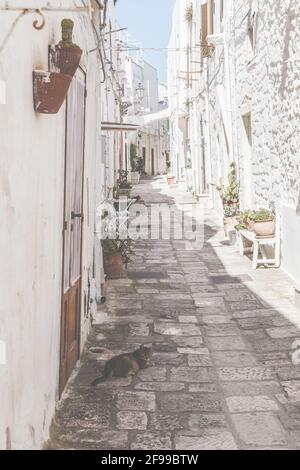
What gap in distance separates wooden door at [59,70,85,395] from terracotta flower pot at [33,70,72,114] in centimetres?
113

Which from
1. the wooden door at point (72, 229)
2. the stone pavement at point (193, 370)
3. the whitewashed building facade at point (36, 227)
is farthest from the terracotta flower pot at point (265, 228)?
the wooden door at point (72, 229)

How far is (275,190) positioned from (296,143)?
1.47 metres

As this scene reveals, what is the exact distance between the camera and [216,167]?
15.4 meters

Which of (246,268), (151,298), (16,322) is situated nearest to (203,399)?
(16,322)

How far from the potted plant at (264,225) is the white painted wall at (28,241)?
5.02m

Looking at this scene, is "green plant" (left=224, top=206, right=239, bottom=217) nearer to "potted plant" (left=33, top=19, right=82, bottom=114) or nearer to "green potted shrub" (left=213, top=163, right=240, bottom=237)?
"green potted shrub" (left=213, top=163, right=240, bottom=237)

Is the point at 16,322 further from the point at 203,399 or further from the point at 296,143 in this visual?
the point at 296,143

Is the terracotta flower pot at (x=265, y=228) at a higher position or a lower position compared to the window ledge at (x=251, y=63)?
lower

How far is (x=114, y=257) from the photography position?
8.37 m

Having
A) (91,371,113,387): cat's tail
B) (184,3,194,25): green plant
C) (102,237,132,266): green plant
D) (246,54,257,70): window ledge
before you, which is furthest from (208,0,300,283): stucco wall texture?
(184,3,194,25): green plant

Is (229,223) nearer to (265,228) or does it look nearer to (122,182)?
(265,228)

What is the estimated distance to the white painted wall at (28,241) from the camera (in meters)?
2.53

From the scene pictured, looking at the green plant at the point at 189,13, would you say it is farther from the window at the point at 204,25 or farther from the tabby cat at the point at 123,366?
the tabby cat at the point at 123,366

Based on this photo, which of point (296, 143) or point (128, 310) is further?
point (296, 143)
